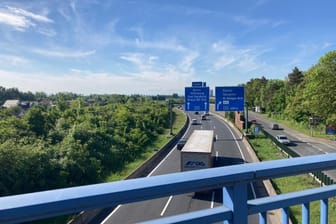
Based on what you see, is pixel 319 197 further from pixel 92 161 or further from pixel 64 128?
pixel 64 128

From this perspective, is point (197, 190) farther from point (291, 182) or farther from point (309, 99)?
point (309, 99)

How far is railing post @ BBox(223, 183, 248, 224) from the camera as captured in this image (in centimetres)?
138

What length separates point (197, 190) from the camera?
4.22 feet

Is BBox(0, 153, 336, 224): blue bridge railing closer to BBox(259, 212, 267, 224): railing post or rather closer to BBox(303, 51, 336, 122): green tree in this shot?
BBox(259, 212, 267, 224): railing post

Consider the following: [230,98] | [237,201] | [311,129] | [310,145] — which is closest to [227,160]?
[230,98]

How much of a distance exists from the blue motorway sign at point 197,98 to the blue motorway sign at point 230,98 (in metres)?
1.16

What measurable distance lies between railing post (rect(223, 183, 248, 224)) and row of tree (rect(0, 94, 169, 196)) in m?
15.1

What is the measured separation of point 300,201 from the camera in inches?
64.0

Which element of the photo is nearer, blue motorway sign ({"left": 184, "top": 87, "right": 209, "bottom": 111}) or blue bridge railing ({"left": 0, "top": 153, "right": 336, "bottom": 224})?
blue bridge railing ({"left": 0, "top": 153, "right": 336, "bottom": 224})

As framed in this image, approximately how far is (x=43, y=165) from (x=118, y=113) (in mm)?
23479

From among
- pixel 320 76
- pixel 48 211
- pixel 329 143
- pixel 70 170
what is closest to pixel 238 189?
pixel 48 211

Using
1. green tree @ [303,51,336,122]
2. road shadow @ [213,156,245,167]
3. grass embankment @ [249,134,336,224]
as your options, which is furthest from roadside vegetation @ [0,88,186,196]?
green tree @ [303,51,336,122]

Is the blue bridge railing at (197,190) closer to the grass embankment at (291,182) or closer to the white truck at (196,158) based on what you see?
the grass embankment at (291,182)

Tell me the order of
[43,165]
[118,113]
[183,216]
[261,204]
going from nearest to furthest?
[183,216]
[261,204]
[43,165]
[118,113]
